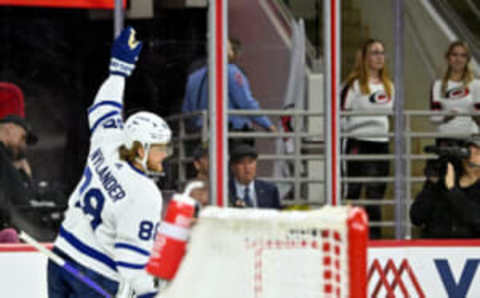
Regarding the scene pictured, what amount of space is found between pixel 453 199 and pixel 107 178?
5.93 feet

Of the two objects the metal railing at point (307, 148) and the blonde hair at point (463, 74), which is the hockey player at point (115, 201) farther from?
the blonde hair at point (463, 74)

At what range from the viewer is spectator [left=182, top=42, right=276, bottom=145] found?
5.07 metres

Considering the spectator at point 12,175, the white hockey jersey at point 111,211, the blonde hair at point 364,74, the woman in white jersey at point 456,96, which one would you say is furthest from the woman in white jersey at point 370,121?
the spectator at point 12,175

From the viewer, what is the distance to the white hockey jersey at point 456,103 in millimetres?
5516

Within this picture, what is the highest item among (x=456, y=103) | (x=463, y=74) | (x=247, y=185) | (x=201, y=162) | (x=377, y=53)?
(x=377, y=53)

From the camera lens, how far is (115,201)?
4.77m

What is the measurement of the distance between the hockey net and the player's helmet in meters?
1.25

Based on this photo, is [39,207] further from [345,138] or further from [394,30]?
[394,30]

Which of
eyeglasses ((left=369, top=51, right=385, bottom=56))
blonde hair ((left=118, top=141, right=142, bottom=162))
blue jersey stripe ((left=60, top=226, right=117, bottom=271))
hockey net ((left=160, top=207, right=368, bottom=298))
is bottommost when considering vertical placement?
blue jersey stripe ((left=60, top=226, right=117, bottom=271))

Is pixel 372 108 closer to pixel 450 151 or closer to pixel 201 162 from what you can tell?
pixel 450 151

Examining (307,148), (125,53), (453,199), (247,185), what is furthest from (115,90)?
(453,199)

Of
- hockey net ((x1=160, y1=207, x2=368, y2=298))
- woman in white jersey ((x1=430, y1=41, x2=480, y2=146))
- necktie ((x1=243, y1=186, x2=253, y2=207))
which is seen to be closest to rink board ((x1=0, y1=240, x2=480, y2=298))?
woman in white jersey ((x1=430, y1=41, x2=480, y2=146))

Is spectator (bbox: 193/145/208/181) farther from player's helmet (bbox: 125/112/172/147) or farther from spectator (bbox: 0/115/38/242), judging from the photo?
spectator (bbox: 0/115/38/242)

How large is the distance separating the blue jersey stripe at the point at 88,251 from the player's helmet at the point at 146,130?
1.54 feet
